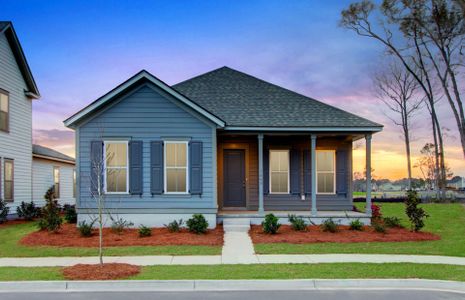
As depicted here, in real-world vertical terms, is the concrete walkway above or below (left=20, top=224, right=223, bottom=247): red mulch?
below

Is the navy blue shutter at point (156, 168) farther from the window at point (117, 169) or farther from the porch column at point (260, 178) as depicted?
the porch column at point (260, 178)

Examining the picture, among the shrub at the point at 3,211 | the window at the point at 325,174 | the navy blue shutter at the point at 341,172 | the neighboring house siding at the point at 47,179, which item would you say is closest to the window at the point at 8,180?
the shrub at the point at 3,211

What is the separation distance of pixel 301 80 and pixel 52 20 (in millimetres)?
12767

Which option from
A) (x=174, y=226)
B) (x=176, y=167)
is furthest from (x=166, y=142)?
(x=174, y=226)

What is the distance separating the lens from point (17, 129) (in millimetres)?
21562

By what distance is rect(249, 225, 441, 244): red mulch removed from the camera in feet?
43.8

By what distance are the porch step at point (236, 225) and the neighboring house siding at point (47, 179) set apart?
1334 cm

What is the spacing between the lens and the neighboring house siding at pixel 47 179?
79.2 ft

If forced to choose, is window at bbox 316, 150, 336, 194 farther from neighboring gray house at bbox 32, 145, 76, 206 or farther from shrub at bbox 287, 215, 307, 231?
neighboring gray house at bbox 32, 145, 76, 206

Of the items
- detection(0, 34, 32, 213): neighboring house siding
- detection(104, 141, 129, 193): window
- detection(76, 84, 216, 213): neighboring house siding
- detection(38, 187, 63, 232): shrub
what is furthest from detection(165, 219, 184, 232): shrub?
detection(0, 34, 32, 213): neighboring house siding

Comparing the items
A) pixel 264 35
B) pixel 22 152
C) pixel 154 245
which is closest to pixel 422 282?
pixel 154 245

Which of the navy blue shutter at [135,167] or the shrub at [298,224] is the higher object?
the navy blue shutter at [135,167]

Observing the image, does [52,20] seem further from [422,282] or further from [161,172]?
[422,282]

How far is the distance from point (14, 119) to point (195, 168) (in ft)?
36.8
